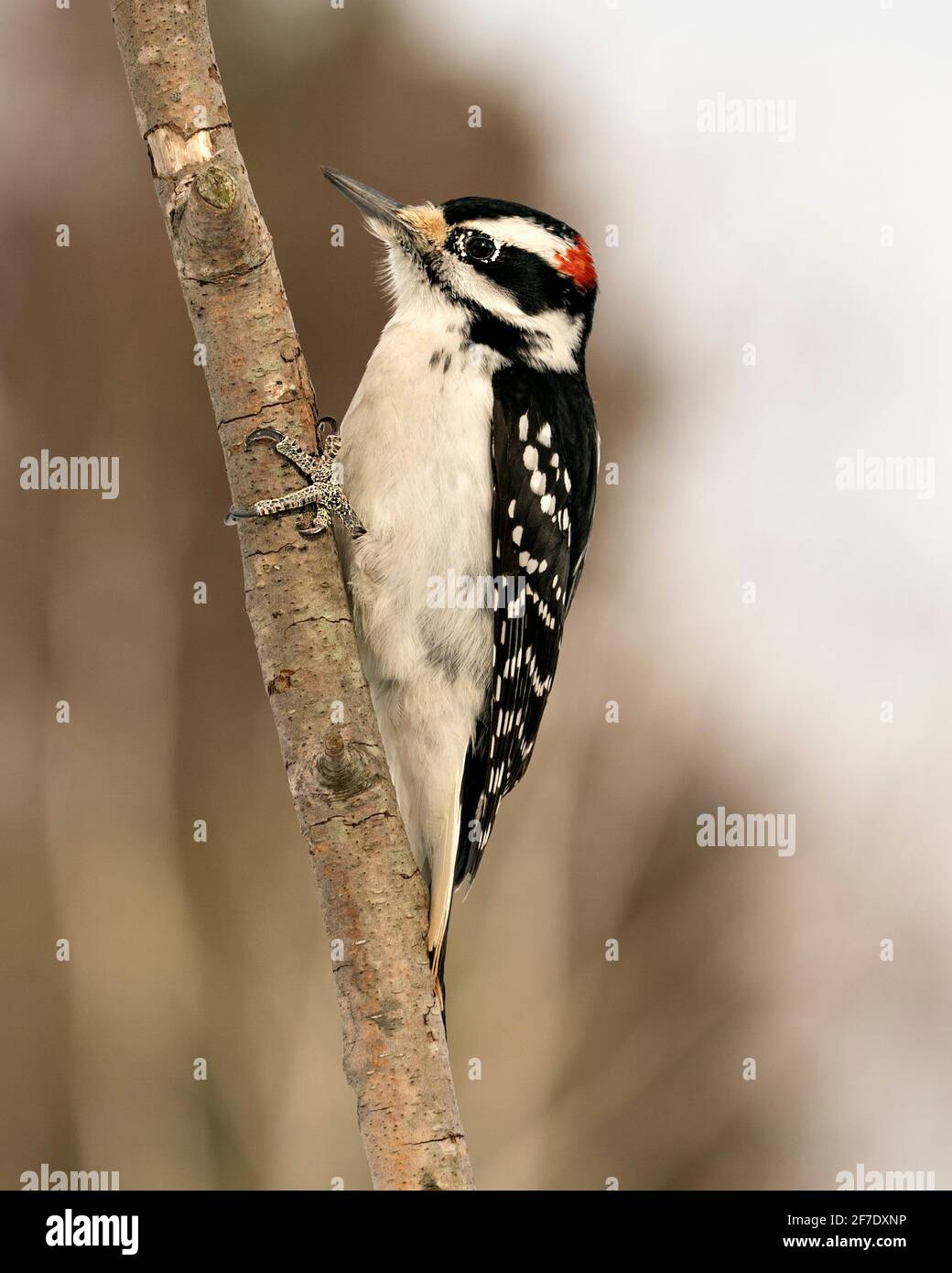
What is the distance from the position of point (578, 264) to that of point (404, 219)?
36 centimetres

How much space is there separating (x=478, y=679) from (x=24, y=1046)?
3.56 metres

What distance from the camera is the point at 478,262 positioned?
2232 mm

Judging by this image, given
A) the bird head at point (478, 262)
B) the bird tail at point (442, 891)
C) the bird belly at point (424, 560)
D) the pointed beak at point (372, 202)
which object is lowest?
the bird tail at point (442, 891)

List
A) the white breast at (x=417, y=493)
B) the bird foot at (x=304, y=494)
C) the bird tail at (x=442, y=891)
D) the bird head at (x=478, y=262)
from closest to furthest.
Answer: the bird foot at (x=304, y=494), the bird tail at (x=442, y=891), the white breast at (x=417, y=493), the bird head at (x=478, y=262)

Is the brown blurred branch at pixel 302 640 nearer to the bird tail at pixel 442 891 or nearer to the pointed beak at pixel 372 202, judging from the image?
the bird tail at pixel 442 891

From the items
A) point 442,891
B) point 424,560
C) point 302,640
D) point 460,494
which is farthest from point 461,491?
point 442,891

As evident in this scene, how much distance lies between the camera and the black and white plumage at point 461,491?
82.4 inches

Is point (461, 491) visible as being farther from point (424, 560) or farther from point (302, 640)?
point (302, 640)

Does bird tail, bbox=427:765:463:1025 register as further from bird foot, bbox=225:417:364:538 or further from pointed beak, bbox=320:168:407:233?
pointed beak, bbox=320:168:407:233

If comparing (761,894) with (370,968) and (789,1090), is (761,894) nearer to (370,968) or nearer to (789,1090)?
(789,1090)

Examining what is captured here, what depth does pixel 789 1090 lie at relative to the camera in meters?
5.38

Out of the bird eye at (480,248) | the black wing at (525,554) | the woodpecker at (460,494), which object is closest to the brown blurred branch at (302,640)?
the woodpecker at (460,494)

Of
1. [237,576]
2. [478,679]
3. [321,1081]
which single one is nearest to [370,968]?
[478,679]

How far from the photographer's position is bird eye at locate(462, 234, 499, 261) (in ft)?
7.33
